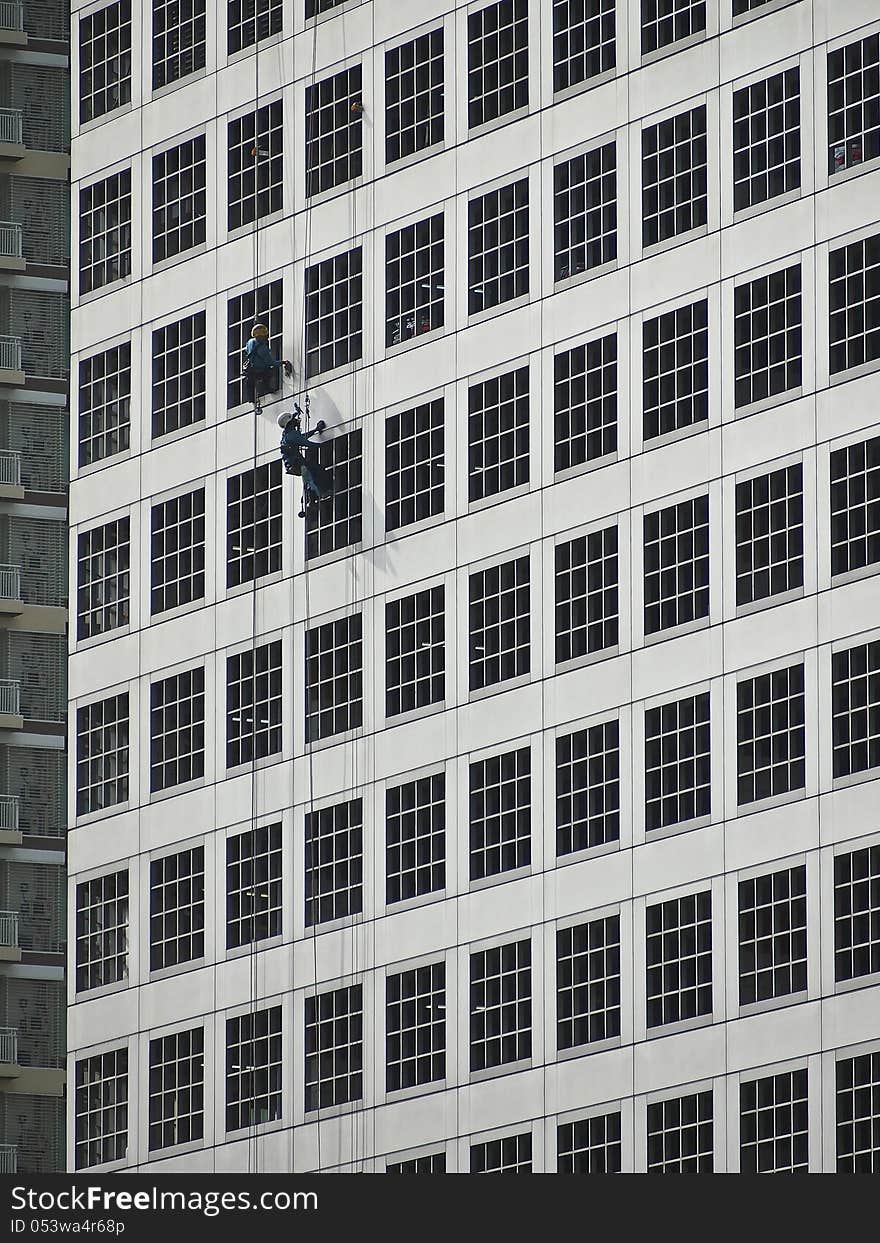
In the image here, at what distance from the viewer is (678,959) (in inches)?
4267

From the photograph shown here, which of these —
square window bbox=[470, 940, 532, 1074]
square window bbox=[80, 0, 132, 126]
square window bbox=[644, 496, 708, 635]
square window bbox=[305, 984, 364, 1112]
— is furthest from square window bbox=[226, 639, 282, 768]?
square window bbox=[80, 0, 132, 126]

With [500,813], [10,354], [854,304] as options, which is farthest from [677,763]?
[10,354]

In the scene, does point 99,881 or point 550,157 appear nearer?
point 550,157

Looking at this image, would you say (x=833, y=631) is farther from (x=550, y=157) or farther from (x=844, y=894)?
(x=550, y=157)

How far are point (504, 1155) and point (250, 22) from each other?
1206 inches

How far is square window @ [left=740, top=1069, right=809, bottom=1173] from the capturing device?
105m

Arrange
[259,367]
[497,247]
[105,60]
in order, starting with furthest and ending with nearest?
[105,60]
[259,367]
[497,247]

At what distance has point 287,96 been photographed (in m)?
122

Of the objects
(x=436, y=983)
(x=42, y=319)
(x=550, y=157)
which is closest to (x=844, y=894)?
(x=436, y=983)

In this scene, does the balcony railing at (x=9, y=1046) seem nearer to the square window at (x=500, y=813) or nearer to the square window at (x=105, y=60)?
the square window at (x=500, y=813)

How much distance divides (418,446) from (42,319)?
63.8ft

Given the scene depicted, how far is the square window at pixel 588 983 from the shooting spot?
109875 mm

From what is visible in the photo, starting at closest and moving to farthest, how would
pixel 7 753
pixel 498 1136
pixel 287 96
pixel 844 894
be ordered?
pixel 844 894 → pixel 498 1136 → pixel 287 96 → pixel 7 753

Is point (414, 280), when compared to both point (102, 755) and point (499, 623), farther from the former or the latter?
point (102, 755)
